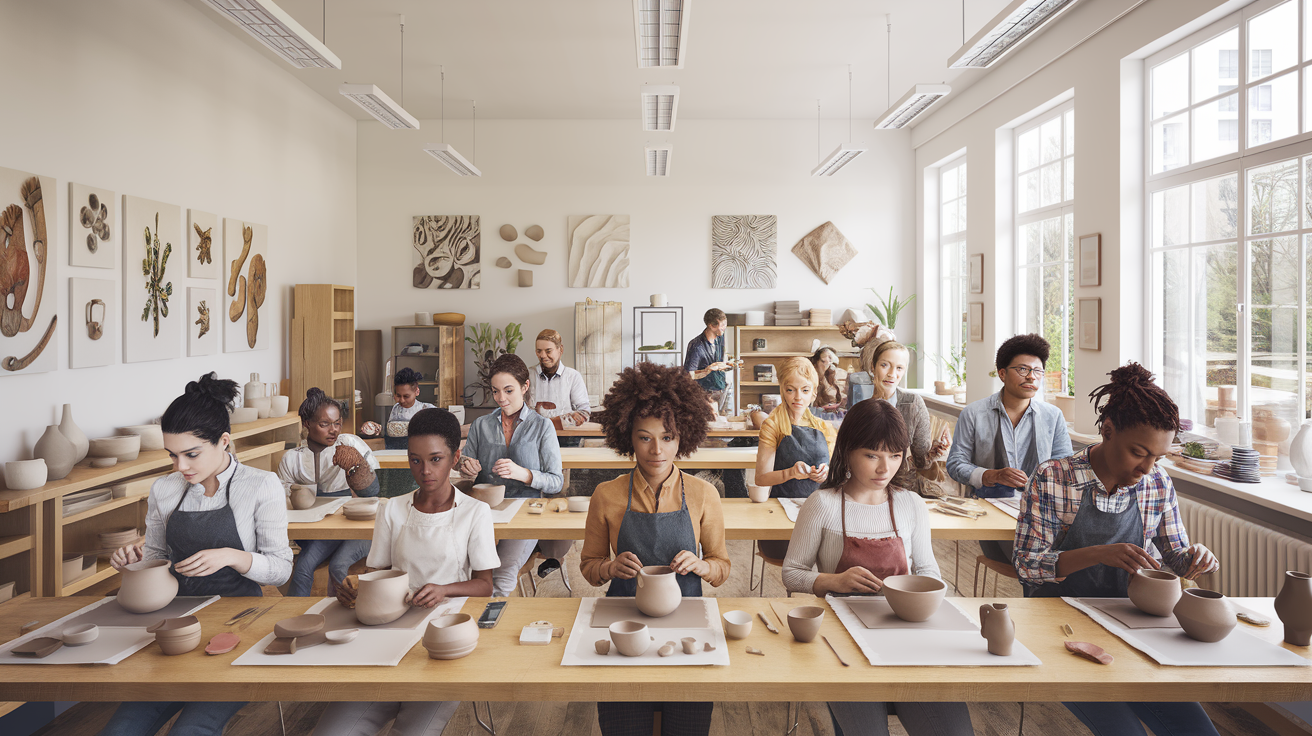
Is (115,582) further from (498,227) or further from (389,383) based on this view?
(498,227)

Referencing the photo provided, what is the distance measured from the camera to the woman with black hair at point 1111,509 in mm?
2090

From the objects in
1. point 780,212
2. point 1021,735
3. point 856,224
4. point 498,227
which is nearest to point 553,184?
point 498,227

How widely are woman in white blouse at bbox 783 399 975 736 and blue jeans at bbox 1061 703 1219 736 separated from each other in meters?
0.49

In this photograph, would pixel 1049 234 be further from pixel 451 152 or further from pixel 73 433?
pixel 73 433

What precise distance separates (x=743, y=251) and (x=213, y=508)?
698 centimetres

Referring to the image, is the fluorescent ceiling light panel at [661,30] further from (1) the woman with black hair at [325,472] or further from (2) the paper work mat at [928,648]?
(2) the paper work mat at [928,648]

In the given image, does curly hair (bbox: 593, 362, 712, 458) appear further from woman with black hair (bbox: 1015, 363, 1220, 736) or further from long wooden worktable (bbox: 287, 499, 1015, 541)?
woman with black hair (bbox: 1015, 363, 1220, 736)

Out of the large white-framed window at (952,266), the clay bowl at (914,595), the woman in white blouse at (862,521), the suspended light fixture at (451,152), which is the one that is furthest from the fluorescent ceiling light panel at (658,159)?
the clay bowl at (914,595)

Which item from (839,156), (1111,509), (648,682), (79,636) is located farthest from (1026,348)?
(839,156)

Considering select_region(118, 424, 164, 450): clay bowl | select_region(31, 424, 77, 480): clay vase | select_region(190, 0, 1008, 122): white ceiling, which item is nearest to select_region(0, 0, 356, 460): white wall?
select_region(118, 424, 164, 450): clay bowl

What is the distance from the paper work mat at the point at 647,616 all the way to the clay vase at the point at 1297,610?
4.52 feet

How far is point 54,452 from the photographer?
3879 millimetres

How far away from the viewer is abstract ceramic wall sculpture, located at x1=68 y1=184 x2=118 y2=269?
436 centimetres

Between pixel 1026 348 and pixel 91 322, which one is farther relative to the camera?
pixel 91 322
